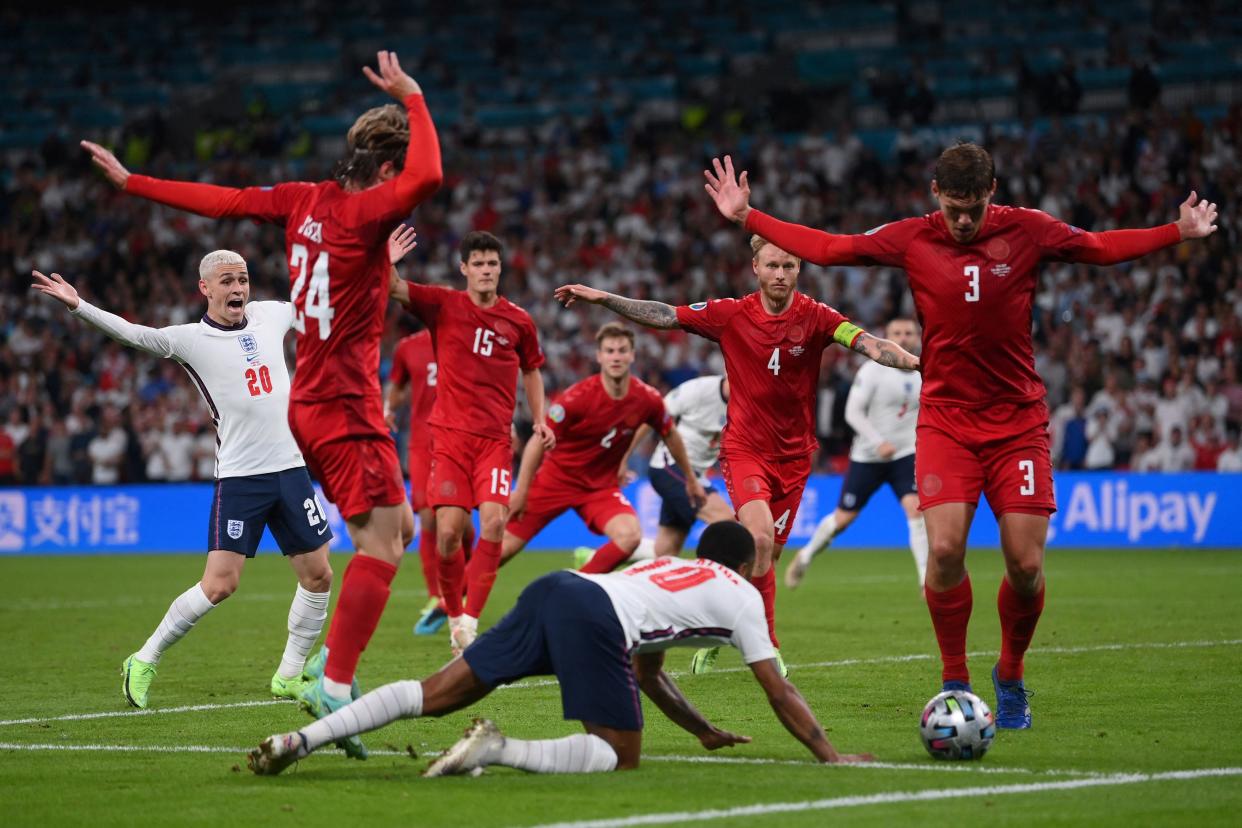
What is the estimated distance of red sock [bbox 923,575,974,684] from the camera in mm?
8508

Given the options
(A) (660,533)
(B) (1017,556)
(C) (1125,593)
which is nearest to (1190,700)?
(B) (1017,556)

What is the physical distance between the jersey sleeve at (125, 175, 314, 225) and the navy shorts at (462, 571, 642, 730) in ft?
7.46

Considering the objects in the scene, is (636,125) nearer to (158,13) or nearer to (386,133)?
(158,13)

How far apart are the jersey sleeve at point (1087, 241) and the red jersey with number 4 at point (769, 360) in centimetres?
234

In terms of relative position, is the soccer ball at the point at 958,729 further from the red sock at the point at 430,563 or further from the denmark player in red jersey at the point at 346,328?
the red sock at the point at 430,563

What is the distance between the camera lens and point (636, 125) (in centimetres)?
3512

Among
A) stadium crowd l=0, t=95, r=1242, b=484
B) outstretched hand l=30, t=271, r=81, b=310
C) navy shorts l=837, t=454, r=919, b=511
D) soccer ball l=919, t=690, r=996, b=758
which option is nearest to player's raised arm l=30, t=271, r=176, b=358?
outstretched hand l=30, t=271, r=81, b=310

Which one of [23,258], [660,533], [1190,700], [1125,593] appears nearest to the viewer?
[1190,700]

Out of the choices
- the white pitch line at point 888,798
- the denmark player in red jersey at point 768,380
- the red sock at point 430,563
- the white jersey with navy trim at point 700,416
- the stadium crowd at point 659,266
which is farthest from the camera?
the stadium crowd at point 659,266

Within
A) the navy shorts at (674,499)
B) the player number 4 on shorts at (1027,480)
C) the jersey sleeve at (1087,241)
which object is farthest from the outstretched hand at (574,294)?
the navy shorts at (674,499)

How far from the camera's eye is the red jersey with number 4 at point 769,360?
1072cm

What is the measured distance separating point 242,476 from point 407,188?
3.04 meters

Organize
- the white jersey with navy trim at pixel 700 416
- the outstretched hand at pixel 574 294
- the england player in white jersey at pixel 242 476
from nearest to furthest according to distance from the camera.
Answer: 1. the outstretched hand at pixel 574 294
2. the england player in white jersey at pixel 242 476
3. the white jersey with navy trim at pixel 700 416

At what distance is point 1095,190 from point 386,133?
22.0 meters
